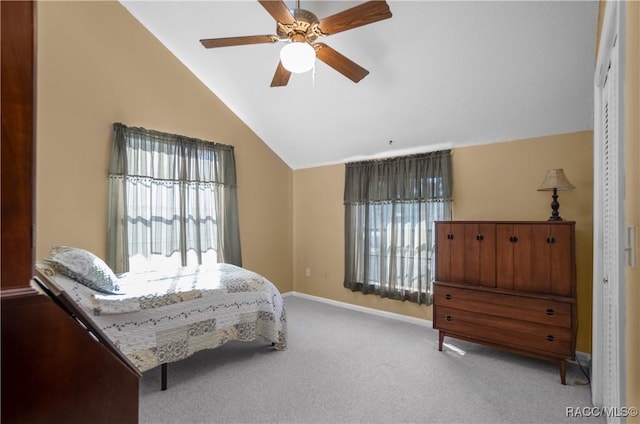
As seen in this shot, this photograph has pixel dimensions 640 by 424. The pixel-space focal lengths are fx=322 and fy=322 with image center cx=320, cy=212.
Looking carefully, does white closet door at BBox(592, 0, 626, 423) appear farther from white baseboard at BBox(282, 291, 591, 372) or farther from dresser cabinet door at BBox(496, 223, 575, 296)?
white baseboard at BBox(282, 291, 591, 372)

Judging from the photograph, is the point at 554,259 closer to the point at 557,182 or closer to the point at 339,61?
the point at 557,182

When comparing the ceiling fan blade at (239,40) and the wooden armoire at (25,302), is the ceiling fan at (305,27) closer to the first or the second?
the ceiling fan blade at (239,40)

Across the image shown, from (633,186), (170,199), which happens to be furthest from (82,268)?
(633,186)

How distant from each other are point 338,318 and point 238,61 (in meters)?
3.25

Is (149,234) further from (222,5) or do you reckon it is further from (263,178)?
(222,5)

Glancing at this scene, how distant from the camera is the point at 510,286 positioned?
9.11 feet

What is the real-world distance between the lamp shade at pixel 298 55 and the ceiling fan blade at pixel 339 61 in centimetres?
26

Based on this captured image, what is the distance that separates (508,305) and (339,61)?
7.96ft

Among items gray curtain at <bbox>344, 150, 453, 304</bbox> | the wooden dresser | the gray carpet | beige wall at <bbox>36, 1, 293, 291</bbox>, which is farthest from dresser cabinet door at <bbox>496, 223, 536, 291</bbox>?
beige wall at <bbox>36, 1, 293, 291</bbox>

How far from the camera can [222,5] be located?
297 centimetres

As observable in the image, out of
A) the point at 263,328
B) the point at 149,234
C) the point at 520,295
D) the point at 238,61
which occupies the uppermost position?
the point at 238,61

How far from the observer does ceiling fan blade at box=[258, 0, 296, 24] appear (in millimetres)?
1843

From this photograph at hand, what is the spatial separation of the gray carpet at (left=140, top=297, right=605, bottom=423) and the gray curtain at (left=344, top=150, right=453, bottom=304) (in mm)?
849

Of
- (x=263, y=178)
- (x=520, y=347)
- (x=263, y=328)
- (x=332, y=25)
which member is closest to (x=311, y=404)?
(x=263, y=328)
